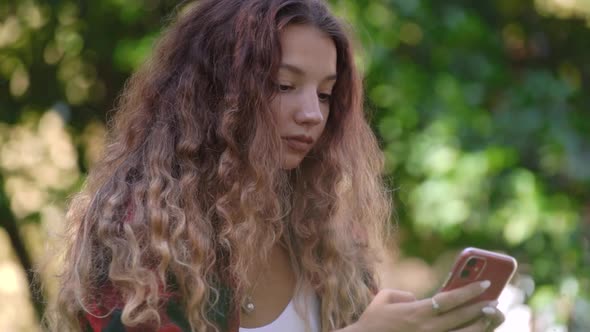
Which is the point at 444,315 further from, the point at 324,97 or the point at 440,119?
the point at 440,119

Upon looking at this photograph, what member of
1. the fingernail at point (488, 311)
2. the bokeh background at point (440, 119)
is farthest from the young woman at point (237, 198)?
the bokeh background at point (440, 119)

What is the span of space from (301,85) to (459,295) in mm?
557

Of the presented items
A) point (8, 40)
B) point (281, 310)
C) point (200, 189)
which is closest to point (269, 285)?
point (281, 310)

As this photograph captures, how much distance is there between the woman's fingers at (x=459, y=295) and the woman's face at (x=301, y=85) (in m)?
0.48

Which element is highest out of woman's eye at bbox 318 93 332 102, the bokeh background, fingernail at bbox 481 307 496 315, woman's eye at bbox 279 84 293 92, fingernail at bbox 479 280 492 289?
woman's eye at bbox 279 84 293 92

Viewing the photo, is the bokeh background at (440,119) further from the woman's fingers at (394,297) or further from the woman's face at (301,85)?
the woman's fingers at (394,297)

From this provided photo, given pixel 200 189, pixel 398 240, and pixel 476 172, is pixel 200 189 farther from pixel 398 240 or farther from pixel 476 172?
pixel 398 240

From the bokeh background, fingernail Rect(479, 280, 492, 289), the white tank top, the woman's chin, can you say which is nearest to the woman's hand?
fingernail Rect(479, 280, 492, 289)

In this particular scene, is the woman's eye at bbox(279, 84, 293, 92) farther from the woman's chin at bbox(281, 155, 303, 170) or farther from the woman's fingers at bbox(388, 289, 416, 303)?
the woman's fingers at bbox(388, 289, 416, 303)

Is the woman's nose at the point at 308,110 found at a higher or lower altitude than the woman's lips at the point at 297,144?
higher

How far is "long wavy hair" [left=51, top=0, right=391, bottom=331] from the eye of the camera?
1813 mm

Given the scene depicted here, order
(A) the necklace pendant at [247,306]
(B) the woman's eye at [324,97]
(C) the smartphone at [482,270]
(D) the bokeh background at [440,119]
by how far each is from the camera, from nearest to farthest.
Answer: (C) the smartphone at [482,270] < (A) the necklace pendant at [247,306] < (B) the woman's eye at [324,97] < (D) the bokeh background at [440,119]

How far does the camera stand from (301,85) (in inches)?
78.2

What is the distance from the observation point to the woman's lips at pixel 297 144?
6.61ft
